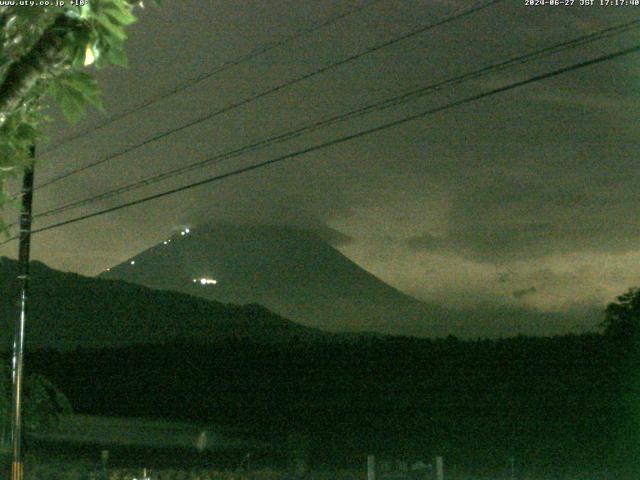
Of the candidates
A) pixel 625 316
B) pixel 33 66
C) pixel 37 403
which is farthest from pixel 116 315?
pixel 33 66

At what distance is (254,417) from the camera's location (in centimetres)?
6031

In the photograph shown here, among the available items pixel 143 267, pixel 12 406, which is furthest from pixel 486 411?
pixel 143 267

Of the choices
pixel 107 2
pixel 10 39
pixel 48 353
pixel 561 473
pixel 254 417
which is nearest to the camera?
pixel 107 2

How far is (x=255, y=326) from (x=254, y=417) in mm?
67449

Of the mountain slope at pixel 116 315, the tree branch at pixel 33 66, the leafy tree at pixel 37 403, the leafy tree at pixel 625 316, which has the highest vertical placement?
the mountain slope at pixel 116 315

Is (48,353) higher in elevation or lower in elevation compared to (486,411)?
higher

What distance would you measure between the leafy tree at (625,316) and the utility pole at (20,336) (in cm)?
3112

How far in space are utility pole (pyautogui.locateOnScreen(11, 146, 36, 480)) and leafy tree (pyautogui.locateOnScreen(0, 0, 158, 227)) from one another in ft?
38.7

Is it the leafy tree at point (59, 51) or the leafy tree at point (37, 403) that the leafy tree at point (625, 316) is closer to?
the leafy tree at point (37, 403)

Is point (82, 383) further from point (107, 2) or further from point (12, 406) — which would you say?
point (107, 2)

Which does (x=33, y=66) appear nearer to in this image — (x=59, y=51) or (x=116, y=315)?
(x=59, y=51)

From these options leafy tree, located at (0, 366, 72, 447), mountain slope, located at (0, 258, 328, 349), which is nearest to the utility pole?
leafy tree, located at (0, 366, 72, 447)

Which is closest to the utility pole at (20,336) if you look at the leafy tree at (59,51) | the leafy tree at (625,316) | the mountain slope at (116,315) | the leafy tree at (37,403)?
the leafy tree at (37,403)

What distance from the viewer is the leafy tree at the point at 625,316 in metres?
42.7
